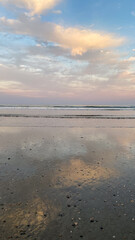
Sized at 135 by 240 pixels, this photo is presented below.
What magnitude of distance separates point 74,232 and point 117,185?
3046 millimetres

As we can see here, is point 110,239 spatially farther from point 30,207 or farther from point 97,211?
point 30,207

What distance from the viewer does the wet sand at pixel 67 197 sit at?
427cm

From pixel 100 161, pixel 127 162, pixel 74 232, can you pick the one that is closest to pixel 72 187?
pixel 74 232

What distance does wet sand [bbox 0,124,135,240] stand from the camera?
4.27 meters

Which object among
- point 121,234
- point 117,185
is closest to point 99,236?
point 121,234

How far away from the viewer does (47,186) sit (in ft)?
21.4

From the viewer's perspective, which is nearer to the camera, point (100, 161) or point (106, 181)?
point (106, 181)

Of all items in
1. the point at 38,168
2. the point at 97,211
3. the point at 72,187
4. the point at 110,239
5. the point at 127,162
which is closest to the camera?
the point at 110,239

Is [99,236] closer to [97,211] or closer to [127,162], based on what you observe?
[97,211]

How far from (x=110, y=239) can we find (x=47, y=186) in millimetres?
3128

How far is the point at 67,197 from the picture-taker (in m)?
5.76

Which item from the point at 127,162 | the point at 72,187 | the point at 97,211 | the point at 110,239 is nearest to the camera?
the point at 110,239

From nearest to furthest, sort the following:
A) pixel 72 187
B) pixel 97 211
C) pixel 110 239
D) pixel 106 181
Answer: pixel 110 239 → pixel 97 211 → pixel 72 187 → pixel 106 181

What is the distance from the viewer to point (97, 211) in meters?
5.05
